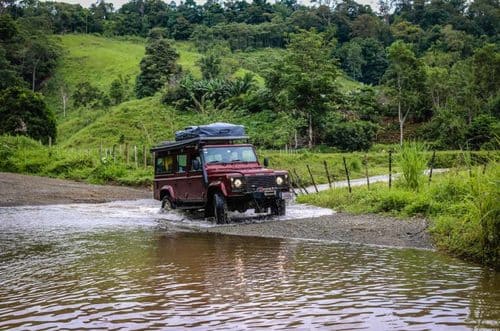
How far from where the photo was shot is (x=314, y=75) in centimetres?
4456

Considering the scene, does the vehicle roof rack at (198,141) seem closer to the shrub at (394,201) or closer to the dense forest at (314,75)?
the shrub at (394,201)

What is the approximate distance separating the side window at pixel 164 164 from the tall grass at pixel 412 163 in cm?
666

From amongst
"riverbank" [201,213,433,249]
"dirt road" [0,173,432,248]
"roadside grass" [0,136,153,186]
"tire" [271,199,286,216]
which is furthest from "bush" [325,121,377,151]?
"riverbank" [201,213,433,249]

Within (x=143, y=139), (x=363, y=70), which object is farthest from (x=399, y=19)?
(x=143, y=139)

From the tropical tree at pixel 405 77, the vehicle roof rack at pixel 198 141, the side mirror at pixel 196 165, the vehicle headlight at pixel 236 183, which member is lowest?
the vehicle headlight at pixel 236 183

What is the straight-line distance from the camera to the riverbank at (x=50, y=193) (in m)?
19.8

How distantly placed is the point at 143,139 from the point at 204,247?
3177 cm

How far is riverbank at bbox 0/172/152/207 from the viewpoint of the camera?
19828mm

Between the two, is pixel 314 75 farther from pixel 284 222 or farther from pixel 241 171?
pixel 284 222

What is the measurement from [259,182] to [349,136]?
31376 mm

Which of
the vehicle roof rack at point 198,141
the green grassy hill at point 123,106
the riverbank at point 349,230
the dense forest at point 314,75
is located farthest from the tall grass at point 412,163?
the green grassy hill at point 123,106

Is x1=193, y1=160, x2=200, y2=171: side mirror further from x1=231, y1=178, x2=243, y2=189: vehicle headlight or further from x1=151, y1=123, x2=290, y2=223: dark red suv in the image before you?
x1=231, y1=178, x2=243, y2=189: vehicle headlight

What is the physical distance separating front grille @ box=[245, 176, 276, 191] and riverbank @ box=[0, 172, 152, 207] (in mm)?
9530

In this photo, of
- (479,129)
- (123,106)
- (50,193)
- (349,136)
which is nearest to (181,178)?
(50,193)
